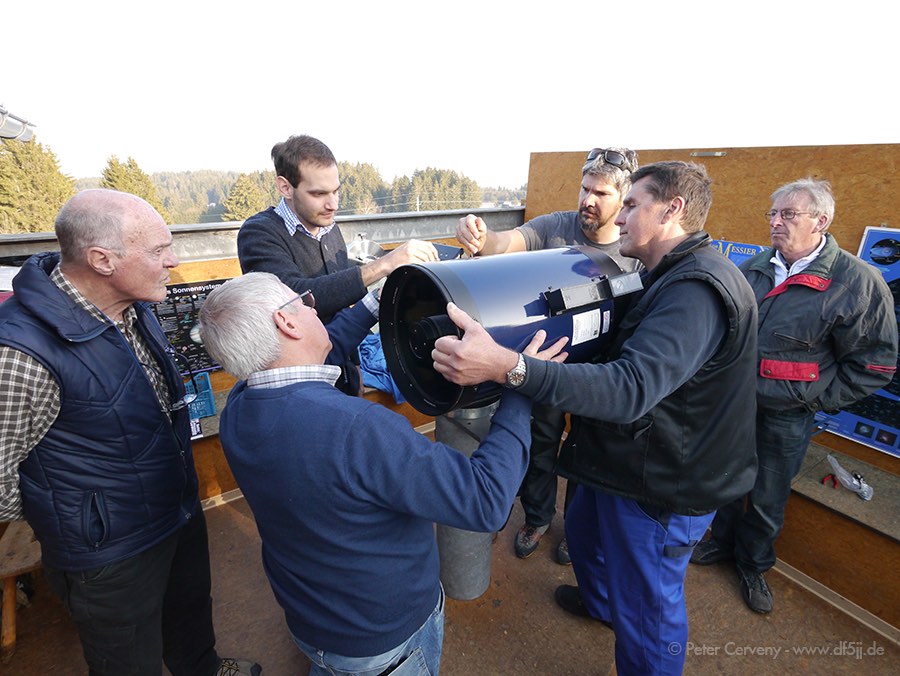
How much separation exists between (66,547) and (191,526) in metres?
0.52

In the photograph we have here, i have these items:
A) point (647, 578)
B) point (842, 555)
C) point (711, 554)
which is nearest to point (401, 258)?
point (647, 578)

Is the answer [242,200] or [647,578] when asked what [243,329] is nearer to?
[647,578]

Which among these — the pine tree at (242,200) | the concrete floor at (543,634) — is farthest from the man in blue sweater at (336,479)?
the pine tree at (242,200)

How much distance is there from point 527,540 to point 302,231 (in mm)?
2391

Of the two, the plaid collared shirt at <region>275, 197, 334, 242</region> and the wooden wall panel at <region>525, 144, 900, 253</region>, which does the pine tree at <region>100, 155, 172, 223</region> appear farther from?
the wooden wall panel at <region>525, 144, 900, 253</region>

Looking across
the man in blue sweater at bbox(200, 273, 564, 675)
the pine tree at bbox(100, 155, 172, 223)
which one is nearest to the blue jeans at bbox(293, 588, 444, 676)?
the man in blue sweater at bbox(200, 273, 564, 675)

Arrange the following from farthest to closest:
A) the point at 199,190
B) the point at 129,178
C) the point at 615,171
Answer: the point at 199,190, the point at 129,178, the point at 615,171

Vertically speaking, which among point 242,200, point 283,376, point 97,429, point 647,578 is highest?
point 283,376

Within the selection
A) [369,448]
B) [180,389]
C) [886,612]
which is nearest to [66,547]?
[180,389]

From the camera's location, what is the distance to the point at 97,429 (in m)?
1.44

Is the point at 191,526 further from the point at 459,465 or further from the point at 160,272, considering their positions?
the point at 459,465

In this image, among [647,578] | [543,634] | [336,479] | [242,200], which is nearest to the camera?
[336,479]

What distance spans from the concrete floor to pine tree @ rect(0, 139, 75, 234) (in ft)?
120

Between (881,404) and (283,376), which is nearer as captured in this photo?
(283,376)
